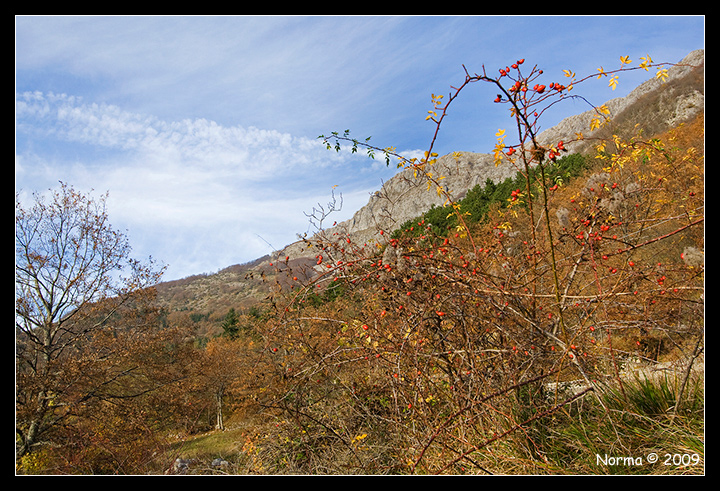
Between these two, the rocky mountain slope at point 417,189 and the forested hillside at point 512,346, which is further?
the rocky mountain slope at point 417,189

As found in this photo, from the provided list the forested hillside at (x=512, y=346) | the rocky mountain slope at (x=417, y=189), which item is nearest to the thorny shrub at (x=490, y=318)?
the forested hillside at (x=512, y=346)

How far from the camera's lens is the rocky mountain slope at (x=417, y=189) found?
3.34m

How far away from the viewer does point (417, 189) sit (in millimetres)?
3254

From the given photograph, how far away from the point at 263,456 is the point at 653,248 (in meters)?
11.7

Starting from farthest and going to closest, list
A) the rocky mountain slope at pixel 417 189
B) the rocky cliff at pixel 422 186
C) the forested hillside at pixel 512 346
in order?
the rocky mountain slope at pixel 417 189 < the rocky cliff at pixel 422 186 < the forested hillside at pixel 512 346

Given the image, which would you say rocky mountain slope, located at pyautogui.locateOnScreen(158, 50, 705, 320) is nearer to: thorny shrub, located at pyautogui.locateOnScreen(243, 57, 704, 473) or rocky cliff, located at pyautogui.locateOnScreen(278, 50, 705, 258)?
rocky cliff, located at pyautogui.locateOnScreen(278, 50, 705, 258)

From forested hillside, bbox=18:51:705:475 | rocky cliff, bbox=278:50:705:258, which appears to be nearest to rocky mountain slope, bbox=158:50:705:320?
rocky cliff, bbox=278:50:705:258

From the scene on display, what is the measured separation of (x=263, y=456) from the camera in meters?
4.30

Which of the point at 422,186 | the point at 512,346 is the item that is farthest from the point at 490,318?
the point at 422,186

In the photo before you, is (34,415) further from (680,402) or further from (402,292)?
(680,402)

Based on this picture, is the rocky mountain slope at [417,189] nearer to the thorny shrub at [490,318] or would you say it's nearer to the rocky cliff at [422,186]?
the rocky cliff at [422,186]

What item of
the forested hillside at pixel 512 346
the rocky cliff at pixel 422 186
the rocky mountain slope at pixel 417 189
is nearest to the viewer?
the forested hillside at pixel 512 346

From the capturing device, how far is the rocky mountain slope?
3.34 m
